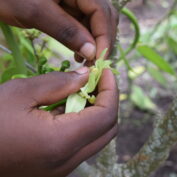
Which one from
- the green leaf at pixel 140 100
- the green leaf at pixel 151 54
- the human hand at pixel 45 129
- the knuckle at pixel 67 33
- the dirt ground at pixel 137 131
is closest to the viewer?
the human hand at pixel 45 129

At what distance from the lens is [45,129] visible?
1.37 feet

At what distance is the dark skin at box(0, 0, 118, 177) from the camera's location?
413mm

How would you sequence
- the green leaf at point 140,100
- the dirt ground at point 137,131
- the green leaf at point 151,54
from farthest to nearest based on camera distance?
the green leaf at point 140,100, the dirt ground at point 137,131, the green leaf at point 151,54

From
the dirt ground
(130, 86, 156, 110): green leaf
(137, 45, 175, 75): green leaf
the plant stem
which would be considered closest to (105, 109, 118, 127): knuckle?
the plant stem

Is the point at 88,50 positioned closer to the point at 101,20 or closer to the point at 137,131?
the point at 101,20

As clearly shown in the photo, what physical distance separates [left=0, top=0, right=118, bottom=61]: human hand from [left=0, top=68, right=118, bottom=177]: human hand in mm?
87

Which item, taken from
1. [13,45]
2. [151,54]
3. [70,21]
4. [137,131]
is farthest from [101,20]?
[137,131]

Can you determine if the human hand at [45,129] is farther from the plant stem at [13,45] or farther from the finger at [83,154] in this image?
the plant stem at [13,45]

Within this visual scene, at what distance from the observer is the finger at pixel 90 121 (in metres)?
0.42

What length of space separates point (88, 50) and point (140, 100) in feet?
3.99

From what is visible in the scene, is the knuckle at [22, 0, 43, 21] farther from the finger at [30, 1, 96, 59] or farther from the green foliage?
the green foliage

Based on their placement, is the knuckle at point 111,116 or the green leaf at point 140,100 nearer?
the knuckle at point 111,116

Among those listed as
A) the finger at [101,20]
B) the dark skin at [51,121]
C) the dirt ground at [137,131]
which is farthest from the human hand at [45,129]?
the dirt ground at [137,131]

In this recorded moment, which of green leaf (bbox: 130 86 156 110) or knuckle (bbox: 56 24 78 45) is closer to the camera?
knuckle (bbox: 56 24 78 45)
